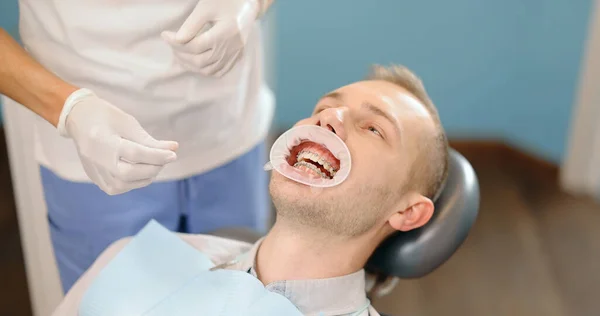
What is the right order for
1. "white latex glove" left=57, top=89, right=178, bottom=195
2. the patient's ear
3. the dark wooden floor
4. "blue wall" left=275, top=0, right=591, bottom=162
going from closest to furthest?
"white latex glove" left=57, top=89, right=178, bottom=195
the patient's ear
the dark wooden floor
"blue wall" left=275, top=0, right=591, bottom=162

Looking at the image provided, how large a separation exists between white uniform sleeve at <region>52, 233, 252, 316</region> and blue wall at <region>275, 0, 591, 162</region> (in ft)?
4.98

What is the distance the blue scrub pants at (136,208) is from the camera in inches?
55.2

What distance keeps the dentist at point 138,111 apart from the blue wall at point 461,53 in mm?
1289

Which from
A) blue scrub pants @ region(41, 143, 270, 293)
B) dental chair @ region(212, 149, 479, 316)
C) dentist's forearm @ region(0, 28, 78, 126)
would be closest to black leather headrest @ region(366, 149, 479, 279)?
dental chair @ region(212, 149, 479, 316)

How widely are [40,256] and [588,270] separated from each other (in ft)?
6.02

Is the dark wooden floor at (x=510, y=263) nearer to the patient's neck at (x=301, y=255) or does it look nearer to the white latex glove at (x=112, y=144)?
the patient's neck at (x=301, y=255)

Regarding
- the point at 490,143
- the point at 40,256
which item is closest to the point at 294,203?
the point at 40,256

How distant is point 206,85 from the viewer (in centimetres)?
136

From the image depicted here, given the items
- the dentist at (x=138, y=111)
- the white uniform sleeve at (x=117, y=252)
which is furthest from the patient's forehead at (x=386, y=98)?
the white uniform sleeve at (x=117, y=252)

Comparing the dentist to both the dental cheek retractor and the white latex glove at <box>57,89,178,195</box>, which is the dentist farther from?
the dental cheek retractor

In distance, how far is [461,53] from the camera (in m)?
2.83

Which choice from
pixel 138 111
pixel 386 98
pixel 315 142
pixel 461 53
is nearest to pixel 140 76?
pixel 138 111

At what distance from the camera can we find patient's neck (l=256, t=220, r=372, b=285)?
50.1 inches

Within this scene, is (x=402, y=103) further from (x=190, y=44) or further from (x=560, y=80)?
(x=560, y=80)
